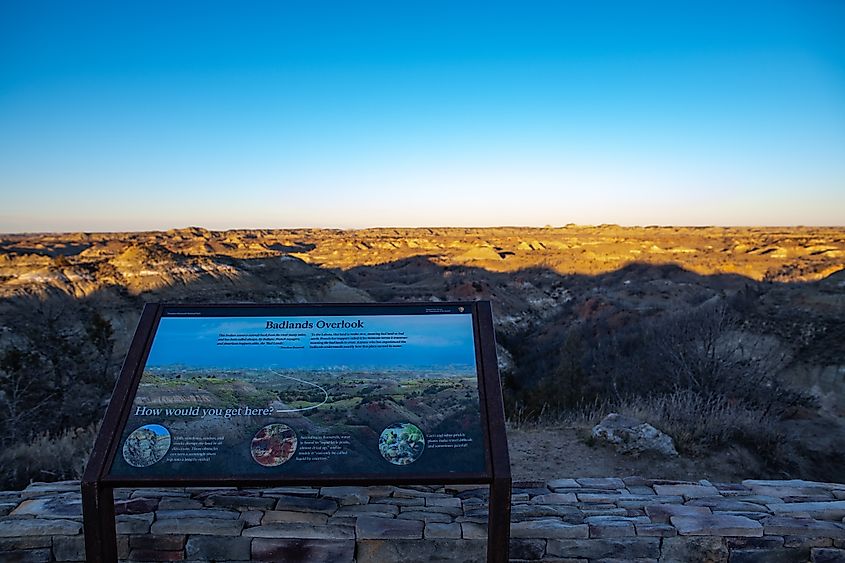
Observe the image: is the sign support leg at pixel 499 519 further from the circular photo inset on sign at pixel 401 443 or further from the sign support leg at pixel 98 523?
the sign support leg at pixel 98 523

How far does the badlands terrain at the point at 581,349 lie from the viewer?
251 inches

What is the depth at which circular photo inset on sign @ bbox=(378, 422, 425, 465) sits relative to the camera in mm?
3076

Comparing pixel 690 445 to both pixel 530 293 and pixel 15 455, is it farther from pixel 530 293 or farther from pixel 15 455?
pixel 530 293

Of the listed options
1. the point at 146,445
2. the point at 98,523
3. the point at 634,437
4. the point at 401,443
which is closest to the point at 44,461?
the point at 98,523

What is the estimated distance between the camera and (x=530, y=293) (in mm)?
28844

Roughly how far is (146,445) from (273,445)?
2.35ft

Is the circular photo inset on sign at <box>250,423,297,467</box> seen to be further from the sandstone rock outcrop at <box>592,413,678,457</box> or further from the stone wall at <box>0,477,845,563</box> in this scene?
the sandstone rock outcrop at <box>592,413,678,457</box>

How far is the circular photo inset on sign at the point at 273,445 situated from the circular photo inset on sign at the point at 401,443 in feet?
1.71

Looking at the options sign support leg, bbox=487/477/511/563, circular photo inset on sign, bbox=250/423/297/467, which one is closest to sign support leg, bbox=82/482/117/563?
circular photo inset on sign, bbox=250/423/297/467

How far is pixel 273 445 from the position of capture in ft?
10.2

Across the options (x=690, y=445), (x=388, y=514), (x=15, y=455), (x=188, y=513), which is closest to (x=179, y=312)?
(x=188, y=513)

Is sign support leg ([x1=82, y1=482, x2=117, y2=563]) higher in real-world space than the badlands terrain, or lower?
higher

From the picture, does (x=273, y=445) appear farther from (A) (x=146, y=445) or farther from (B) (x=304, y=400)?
(A) (x=146, y=445)

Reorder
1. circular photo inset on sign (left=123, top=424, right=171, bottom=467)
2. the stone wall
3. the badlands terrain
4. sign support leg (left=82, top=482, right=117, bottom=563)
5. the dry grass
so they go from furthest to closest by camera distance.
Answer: the badlands terrain → the dry grass → the stone wall → circular photo inset on sign (left=123, top=424, right=171, bottom=467) → sign support leg (left=82, top=482, right=117, bottom=563)
